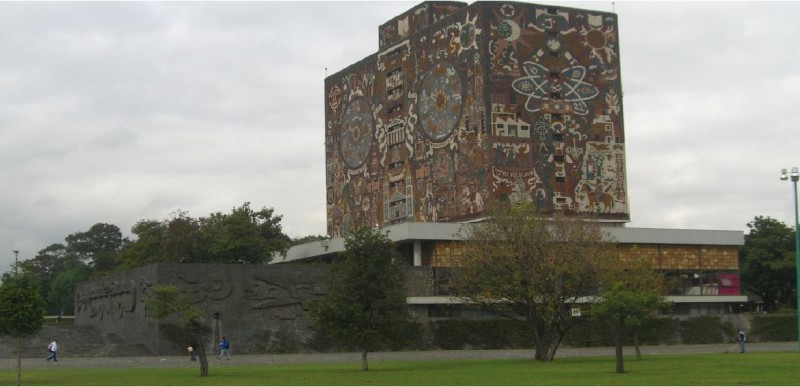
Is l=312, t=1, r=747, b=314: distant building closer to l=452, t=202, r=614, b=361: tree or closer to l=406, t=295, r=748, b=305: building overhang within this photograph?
l=406, t=295, r=748, b=305: building overhang

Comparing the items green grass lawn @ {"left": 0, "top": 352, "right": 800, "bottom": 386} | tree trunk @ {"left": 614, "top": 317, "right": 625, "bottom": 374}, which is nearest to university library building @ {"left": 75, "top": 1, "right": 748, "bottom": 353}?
green grass lawn @ {"left": 0, "top": 352, "right": 800, "bottom": 386}

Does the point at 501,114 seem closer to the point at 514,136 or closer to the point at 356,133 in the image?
the point at 514,136

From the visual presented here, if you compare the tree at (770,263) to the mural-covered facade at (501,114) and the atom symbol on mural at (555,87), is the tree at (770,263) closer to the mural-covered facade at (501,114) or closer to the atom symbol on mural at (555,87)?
the mural-covered facade at (501,114)

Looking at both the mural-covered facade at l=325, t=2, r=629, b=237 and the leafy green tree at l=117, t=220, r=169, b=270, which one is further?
the leafy green tree at l=117, t=220, r=169, b=270

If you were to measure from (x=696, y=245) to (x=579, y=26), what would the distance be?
1942cm

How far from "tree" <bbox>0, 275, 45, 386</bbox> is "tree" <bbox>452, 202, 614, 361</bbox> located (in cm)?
2083

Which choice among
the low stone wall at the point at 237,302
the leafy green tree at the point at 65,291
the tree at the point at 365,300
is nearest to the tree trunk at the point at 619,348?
the tree at the point at 365,300

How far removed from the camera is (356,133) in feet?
288

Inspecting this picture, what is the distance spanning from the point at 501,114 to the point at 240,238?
23.0 metres

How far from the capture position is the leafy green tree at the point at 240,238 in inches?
3034

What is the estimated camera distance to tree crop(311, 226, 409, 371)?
41.3 meters

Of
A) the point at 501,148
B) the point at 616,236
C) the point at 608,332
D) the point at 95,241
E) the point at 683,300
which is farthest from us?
the point at 95,241

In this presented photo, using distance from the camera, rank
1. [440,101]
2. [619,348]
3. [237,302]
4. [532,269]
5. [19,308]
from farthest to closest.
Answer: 1. [440,101]
2. [237,302]
3. [532,269]
4. [619,348]
5. [19,308]

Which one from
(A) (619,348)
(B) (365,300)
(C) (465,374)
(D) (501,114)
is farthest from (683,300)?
(C) (465,374)
